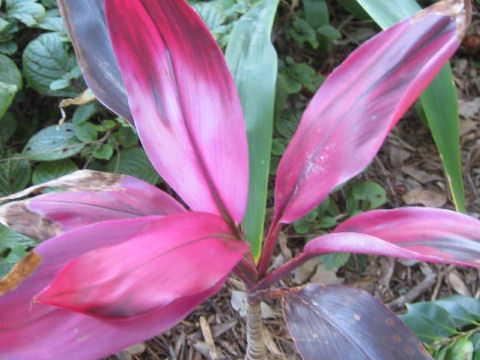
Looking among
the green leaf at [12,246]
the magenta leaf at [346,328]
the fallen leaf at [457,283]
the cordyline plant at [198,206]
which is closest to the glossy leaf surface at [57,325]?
the cordyline plant at [198,206]

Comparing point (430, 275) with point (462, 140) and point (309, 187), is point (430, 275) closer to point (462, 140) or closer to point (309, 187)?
point (462, 140)

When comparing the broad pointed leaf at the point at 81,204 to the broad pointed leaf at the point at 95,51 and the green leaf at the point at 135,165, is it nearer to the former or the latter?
the broad pointed leaf at the point at 95,51

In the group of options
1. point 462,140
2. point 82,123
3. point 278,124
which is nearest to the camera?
point 82,123

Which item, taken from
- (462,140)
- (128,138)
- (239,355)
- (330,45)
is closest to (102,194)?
(128,138)

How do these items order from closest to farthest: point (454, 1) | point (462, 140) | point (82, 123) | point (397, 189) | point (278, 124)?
point (454, 1) → point (82, 123) → point (278, 124) → point (397, 189) → point (462, 140)

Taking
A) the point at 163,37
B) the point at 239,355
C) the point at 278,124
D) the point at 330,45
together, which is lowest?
the point at 239,355

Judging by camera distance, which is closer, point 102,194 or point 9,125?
point 102,194
